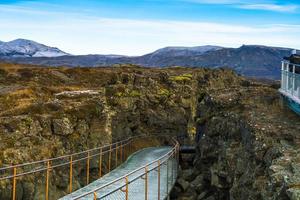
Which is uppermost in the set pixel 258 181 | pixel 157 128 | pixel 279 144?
pixel 279 144

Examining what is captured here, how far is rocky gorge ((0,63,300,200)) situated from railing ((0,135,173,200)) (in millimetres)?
562

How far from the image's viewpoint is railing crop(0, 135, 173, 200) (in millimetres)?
26547

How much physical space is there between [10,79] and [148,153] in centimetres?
2312

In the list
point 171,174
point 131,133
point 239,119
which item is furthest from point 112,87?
point 239,119

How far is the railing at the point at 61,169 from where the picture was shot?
26547mm

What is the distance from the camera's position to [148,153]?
44.9m

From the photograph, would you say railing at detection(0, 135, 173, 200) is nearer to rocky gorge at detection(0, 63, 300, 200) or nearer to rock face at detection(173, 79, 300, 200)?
rocky gorge at detection(0, 63, 300, 200)

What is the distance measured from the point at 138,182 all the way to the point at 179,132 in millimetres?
33358

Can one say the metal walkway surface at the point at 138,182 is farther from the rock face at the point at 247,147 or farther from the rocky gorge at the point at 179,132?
the rock face at the point at 247,147

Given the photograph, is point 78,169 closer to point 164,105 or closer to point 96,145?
point 96,145

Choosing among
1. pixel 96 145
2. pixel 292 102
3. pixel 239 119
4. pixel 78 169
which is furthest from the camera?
pixel 96 145

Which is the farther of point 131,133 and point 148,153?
point 131,133

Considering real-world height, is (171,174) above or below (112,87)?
below

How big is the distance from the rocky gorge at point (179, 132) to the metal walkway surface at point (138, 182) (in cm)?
157
